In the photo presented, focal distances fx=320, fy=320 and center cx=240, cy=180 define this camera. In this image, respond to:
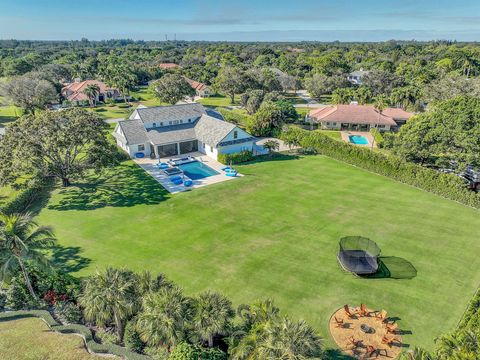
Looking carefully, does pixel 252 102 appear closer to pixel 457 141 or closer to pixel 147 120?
pixel 147 120

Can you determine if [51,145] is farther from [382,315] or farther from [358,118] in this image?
[358,118]

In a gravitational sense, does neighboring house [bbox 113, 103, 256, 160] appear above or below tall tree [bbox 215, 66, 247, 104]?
below

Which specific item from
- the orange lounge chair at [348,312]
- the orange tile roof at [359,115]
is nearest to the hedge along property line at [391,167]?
the orange tile roof at [359,115]

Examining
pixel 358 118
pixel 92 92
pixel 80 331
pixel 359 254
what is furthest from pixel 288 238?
pixel 92 92

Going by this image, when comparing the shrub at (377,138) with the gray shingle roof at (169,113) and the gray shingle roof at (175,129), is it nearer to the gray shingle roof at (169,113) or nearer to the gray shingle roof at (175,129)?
the gray shingle roof at (175,129)

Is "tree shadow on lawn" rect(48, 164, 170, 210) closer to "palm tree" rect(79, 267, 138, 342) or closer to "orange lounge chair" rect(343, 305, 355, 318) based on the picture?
"palm tree" rect(79, 267, 138, 342)

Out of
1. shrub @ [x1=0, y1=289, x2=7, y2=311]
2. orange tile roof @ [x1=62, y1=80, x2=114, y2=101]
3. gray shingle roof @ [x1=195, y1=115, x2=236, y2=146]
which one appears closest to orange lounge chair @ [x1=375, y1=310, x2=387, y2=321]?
shrub @ [x1=0, y1=289, x2=7, y2=311]
